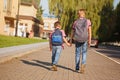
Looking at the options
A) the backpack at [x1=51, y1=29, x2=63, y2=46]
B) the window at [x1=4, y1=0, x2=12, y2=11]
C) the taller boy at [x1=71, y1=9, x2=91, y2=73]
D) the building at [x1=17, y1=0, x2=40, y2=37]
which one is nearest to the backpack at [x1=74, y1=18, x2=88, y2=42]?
the taller boy at [x1=71, y1=9, x2=91, y2=73]

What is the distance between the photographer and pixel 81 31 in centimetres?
1162

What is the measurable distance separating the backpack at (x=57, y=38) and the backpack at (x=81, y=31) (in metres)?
A: 0.59

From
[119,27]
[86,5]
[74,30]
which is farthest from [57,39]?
[119,27]

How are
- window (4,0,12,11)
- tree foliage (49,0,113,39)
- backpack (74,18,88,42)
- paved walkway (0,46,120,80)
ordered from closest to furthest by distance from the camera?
paved walkway (0,46,120,80)
backpack (74,18,88,42)
tree foliage (49,0,113,39)
window (4,0,12,11)

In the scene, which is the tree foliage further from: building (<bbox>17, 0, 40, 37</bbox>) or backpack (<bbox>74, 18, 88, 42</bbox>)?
backpack (<bbox>74, 18, 88, 42</bbox>)

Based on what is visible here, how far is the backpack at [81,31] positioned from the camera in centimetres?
1155

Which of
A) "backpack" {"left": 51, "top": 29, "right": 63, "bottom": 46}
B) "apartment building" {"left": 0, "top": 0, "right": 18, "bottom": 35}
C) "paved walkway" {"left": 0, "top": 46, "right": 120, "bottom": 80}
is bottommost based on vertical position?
"paved walkway" {"left": 0, "top": 46, "right": 120, "bottom": 80}

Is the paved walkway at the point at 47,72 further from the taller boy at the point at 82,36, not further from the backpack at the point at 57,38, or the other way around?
the backpack at the point at 57,38

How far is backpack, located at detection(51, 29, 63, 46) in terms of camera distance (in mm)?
12008

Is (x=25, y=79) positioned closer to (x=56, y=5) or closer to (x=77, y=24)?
(x=77, y=24)

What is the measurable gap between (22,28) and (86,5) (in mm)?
Answer: 31666

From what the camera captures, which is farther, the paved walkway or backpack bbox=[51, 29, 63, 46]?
backpack bbox=[51, 29, 63, 46]

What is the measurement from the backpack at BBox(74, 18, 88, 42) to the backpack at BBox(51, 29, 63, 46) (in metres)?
0.59

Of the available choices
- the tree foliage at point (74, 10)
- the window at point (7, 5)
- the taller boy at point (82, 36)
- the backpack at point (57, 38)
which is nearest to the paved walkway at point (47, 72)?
the taller boy at point (82, 36)
